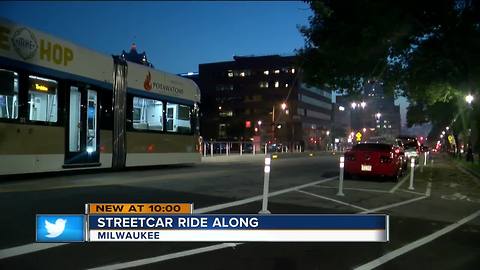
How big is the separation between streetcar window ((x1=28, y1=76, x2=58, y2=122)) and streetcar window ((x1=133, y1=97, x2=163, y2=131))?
174 inches

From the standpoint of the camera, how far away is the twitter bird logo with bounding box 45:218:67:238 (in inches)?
258

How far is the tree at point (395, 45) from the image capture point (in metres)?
21.5

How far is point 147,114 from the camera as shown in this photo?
68.8 ft

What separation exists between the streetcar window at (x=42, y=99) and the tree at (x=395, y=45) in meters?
11.2

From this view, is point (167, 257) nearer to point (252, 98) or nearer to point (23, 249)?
point (23, 249)

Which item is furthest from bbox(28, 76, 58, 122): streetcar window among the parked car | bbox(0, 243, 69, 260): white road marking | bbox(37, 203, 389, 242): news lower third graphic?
the parked car

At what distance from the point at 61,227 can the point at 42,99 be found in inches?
381

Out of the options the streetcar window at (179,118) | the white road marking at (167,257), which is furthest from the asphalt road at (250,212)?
the streetcar window at (179,118)

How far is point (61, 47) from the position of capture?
53.7 ft

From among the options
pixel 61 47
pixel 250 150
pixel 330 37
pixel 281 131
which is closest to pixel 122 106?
pixel 61 47

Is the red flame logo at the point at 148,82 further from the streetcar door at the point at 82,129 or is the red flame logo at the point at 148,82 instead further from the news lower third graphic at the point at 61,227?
the news lower third graphic at the point at 61,227

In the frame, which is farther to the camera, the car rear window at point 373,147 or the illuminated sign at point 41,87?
the car rear window at point 373,147

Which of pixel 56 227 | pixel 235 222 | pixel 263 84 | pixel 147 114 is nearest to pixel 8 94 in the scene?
pixel 147 114

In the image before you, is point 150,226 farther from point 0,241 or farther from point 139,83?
point 139,83
